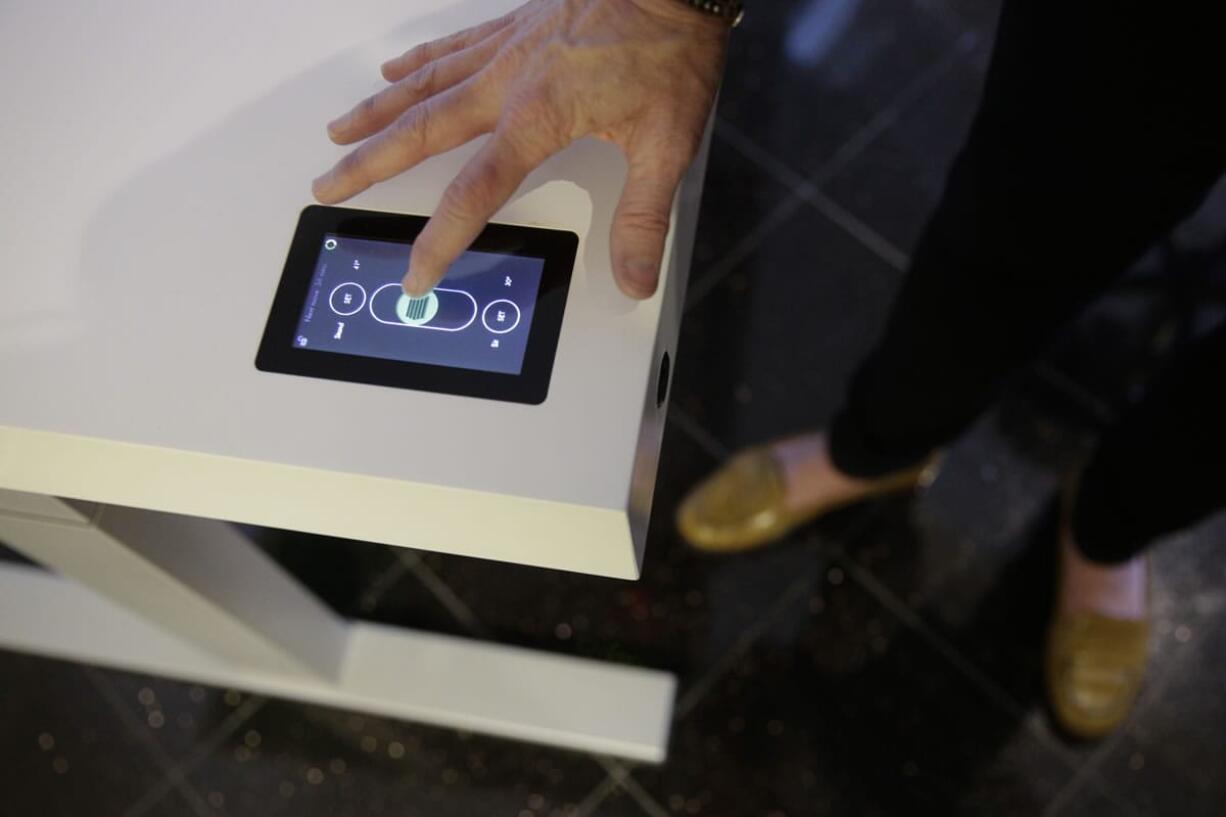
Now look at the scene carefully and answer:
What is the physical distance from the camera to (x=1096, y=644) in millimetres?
1101

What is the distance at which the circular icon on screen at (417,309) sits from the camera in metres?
0.47

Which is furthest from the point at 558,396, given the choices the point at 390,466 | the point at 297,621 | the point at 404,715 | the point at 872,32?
the point at 872,32

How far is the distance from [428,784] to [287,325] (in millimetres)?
805

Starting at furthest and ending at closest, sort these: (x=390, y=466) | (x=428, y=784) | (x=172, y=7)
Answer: (x=428, y=784) → (x=172, y=7) → (x=390, y=466)

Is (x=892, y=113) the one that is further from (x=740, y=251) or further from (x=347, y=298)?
(x=347, y=298)

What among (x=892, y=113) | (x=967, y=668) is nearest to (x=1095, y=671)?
(x=967, y=668)

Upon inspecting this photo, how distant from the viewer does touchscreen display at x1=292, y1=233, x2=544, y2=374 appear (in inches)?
17.9

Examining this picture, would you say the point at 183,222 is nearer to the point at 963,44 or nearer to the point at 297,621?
the point at 297,621

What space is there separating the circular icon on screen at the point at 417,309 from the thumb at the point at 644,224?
0.28 feet

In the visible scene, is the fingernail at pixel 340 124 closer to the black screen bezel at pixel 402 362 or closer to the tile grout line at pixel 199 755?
the black screen bezel at pixel 402 362

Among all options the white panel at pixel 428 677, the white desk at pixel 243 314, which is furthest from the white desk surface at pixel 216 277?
the white panel at pixel 428 677

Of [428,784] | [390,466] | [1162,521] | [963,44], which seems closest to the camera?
[390,466]

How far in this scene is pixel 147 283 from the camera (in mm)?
474

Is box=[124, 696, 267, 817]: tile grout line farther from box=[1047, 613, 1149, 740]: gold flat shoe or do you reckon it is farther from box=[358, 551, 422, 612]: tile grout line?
box=[1047, 613, 1149, 740]: gold flat shoe
